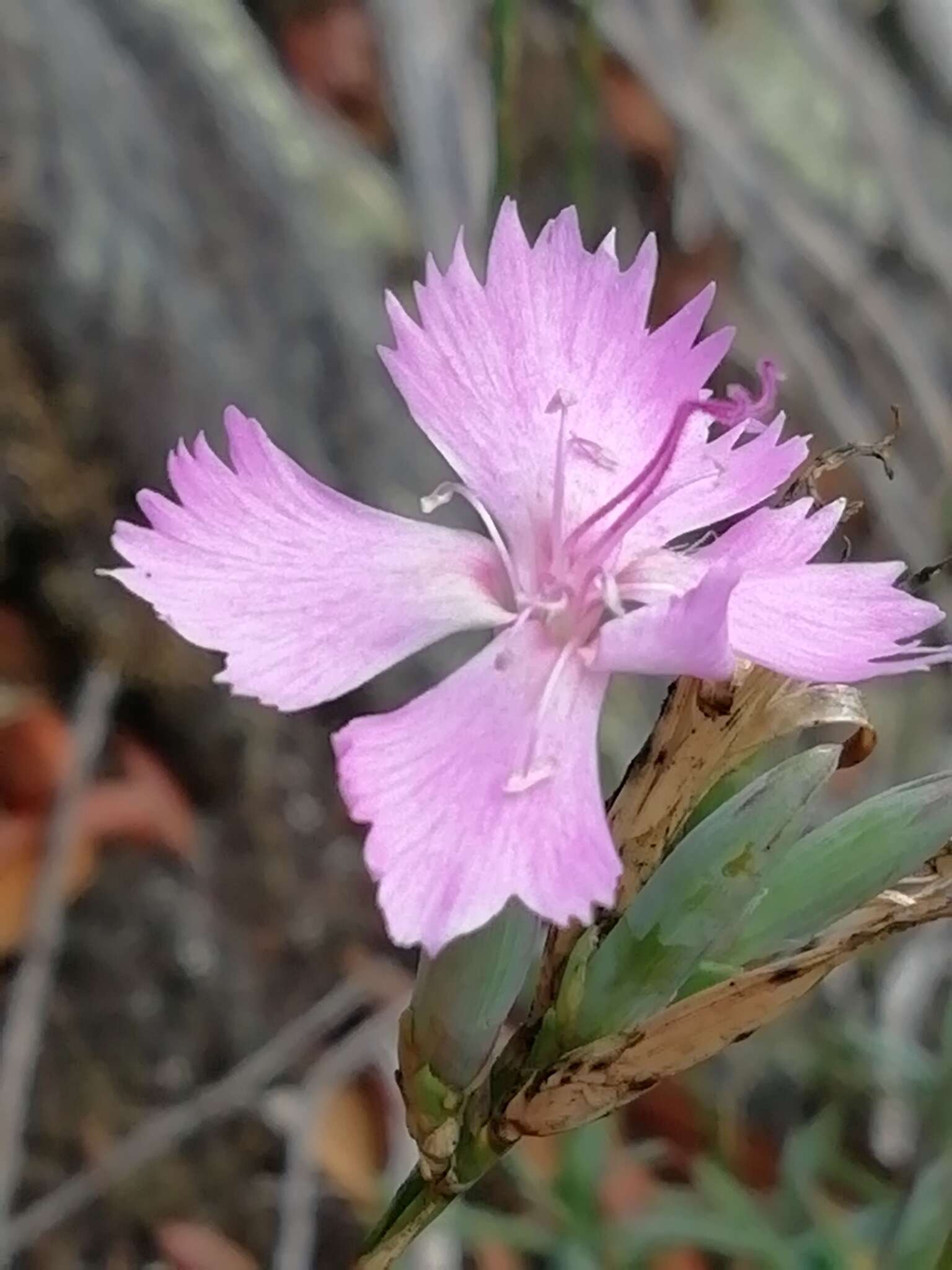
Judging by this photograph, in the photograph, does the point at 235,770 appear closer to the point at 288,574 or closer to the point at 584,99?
the point at 584,99

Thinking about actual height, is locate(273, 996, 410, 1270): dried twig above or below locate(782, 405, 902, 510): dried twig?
below

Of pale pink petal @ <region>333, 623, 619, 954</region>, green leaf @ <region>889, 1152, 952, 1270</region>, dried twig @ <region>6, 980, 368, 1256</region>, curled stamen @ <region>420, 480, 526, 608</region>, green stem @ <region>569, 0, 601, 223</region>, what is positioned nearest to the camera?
pale pink petal @ <region>333, 623, 619, 954</region>

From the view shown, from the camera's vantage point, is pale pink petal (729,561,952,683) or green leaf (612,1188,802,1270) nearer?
pale pink petal (729,561,952,683)

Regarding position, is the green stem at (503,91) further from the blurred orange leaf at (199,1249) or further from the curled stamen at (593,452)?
the blurred orange leaf at (199,1249)

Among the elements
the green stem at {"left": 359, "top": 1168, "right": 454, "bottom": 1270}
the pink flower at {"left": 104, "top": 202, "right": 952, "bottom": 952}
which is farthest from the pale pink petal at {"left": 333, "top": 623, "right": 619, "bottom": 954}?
the green stem at {"left": 359, "top": 1168, "right": 454, "bottom": 1270}

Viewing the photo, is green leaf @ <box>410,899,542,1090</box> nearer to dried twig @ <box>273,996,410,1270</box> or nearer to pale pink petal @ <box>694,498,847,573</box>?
pale pink petal @ <box>694,498,847,573</box>

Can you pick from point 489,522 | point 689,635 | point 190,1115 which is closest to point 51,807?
point 190,1115
